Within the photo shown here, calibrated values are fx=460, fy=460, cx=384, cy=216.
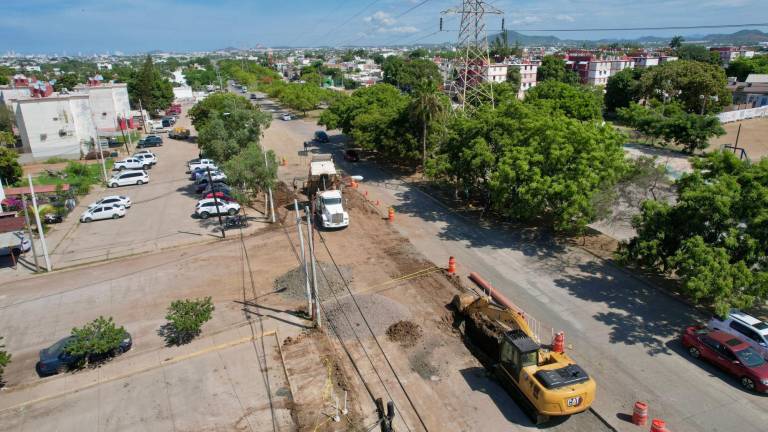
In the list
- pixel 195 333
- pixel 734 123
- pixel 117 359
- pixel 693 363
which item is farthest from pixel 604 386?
pixel 734 123

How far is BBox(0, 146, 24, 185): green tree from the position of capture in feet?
129

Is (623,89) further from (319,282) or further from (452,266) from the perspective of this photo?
(319,282)

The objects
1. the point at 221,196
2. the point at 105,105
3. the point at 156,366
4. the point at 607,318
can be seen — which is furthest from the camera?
the point at 105,105

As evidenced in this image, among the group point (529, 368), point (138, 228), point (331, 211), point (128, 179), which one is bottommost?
point (138, 228)

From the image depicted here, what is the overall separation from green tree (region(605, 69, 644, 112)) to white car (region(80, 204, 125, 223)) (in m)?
78.4

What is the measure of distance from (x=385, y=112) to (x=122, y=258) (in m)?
26.1

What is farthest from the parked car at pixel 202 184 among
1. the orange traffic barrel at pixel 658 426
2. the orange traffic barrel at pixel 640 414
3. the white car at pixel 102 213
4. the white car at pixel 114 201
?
the orange traffic barrel at pixel 658 426

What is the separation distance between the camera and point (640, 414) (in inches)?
520

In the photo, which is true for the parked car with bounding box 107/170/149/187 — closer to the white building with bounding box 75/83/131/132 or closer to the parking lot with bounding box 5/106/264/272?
the parking lot with bounding box 5/106/264/272

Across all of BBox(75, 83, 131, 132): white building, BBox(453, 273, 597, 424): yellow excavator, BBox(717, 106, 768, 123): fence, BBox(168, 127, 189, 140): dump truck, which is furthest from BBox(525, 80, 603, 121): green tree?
BBox(75, 83, 131, 132): white building

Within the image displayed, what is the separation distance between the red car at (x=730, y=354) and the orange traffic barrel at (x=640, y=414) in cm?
397

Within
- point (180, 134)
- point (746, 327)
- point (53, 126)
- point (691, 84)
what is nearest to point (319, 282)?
point (746, 327)

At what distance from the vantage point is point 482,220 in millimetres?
29859

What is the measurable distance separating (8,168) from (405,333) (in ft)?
135
